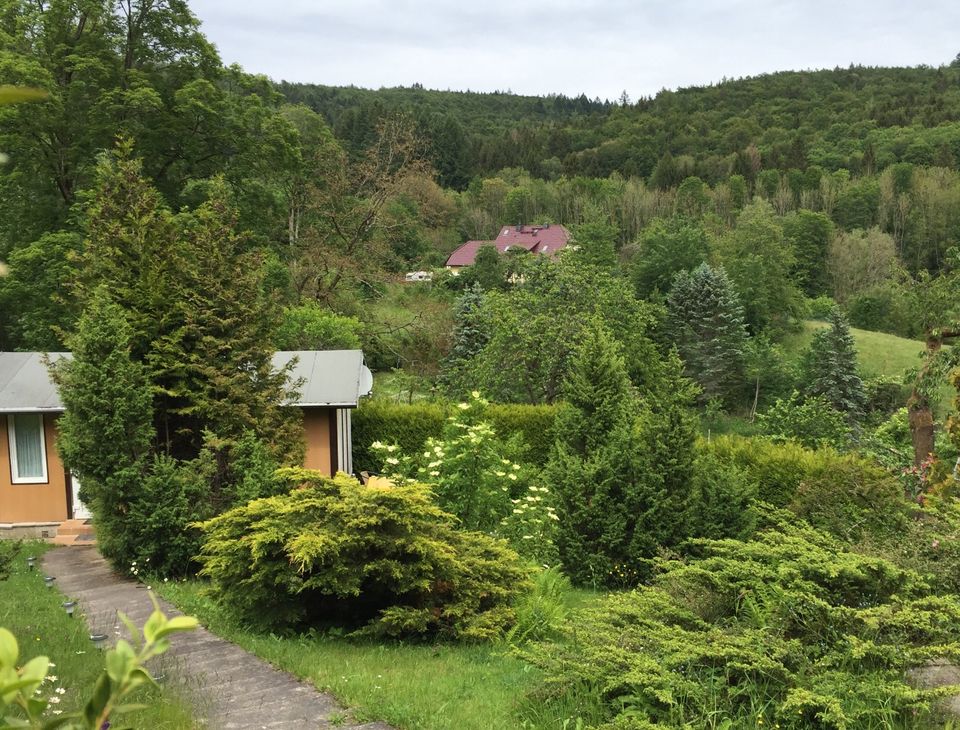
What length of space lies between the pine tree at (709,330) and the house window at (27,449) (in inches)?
1027

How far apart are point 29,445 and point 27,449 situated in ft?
0.26

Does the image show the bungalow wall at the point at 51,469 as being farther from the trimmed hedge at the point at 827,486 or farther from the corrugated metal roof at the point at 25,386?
the trimmed hedge at the point at 827,486

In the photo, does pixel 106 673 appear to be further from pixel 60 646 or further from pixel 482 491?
pixel 482 491

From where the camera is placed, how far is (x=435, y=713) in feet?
17.9

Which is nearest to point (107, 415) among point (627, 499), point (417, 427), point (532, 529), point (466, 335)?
point (532, 529)

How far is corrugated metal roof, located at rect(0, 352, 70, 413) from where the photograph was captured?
13.9 meters

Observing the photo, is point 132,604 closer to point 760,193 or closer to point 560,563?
point 560,563

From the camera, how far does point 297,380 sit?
13828mm

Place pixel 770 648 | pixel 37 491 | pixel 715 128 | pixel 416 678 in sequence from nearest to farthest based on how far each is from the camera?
pixel 770 648 → pixel 416 678 → pixel 37 491 → pixel 715 128

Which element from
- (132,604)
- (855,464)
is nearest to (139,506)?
(132,604)

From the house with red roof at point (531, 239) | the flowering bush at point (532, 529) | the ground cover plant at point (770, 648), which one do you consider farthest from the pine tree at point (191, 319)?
the house with red roof at point (531, 239)

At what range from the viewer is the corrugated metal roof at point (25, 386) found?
1392 centimetres

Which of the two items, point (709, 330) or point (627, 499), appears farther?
point (709, 330)

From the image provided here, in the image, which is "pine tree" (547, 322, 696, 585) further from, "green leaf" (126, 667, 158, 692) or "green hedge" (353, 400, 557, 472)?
"green leaf" (126, 667, 158, 692)
